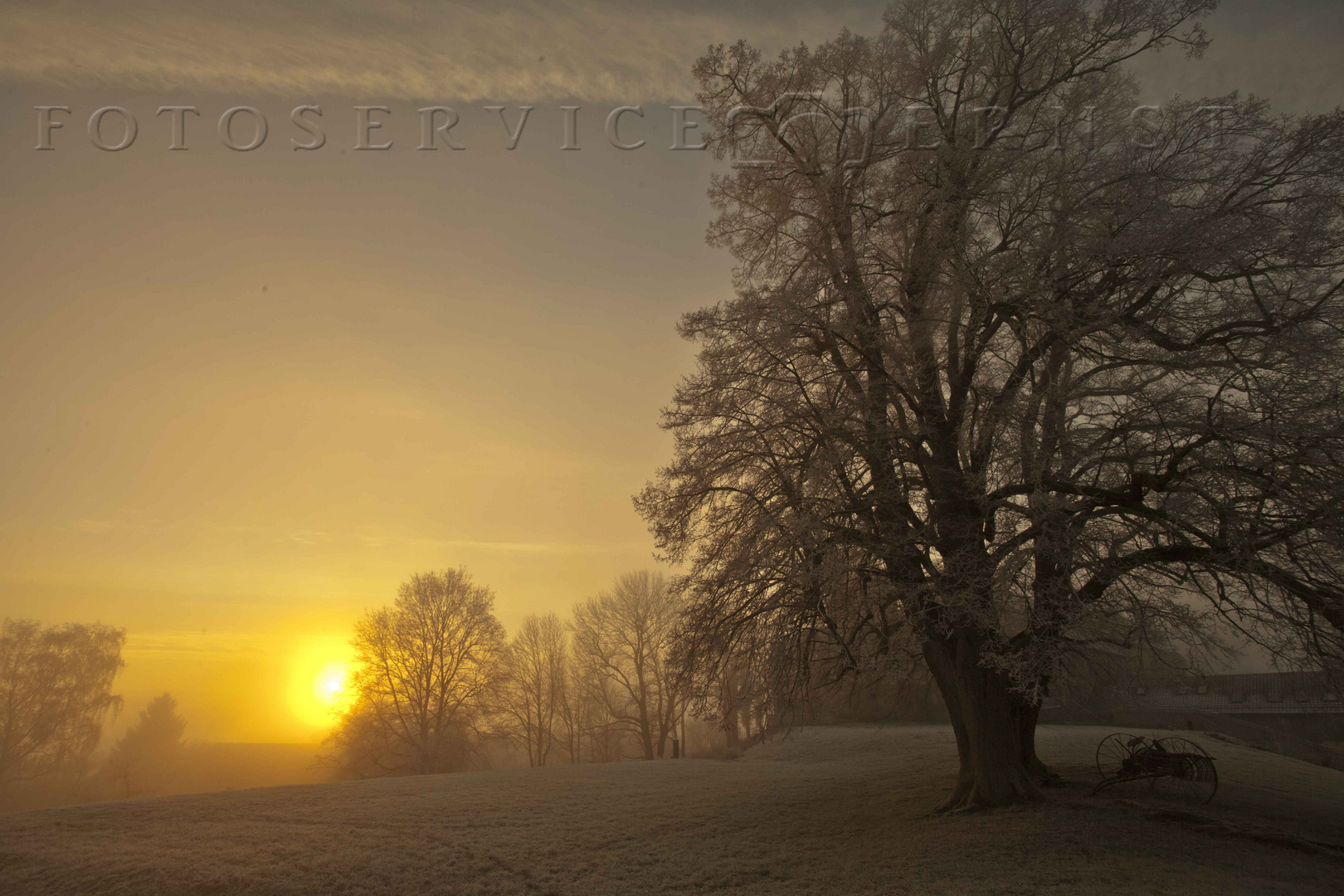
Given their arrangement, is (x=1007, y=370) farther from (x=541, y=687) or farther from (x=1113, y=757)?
(x=541, y=687)

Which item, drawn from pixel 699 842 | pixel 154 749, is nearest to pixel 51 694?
pixel 154 749

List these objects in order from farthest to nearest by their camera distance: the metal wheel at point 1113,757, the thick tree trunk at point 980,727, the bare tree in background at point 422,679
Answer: the bare tree in background at point 422,679 < the metal wheel at point 1113,757 < the thick tree trunk at point 980,727

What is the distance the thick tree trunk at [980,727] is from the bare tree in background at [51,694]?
53.7m

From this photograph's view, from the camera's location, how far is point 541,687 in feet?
183

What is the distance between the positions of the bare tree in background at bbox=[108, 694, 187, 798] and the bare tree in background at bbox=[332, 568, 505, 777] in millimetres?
21759

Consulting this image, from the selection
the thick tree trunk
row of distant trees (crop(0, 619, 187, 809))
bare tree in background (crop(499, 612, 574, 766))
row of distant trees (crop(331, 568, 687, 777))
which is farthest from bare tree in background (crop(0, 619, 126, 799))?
the thick tree trunk

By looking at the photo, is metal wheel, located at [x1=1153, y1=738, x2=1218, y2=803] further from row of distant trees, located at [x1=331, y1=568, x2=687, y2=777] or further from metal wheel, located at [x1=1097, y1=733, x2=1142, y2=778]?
row of distant trees, located at [x1=331, y1=568, x2=687, y2=777]

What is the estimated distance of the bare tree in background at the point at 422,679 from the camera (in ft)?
131

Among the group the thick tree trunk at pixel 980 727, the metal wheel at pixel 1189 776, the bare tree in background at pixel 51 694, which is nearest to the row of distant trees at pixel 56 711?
the bare tree in background at pixel 51 694

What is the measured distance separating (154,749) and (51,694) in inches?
581

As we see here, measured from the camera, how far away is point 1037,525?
10.1 m

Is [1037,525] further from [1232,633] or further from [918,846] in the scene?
[918,846]

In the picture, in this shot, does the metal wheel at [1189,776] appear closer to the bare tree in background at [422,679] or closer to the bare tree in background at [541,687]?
the bare tree in background at [422,679]

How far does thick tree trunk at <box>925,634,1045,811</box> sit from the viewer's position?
39.0ft
